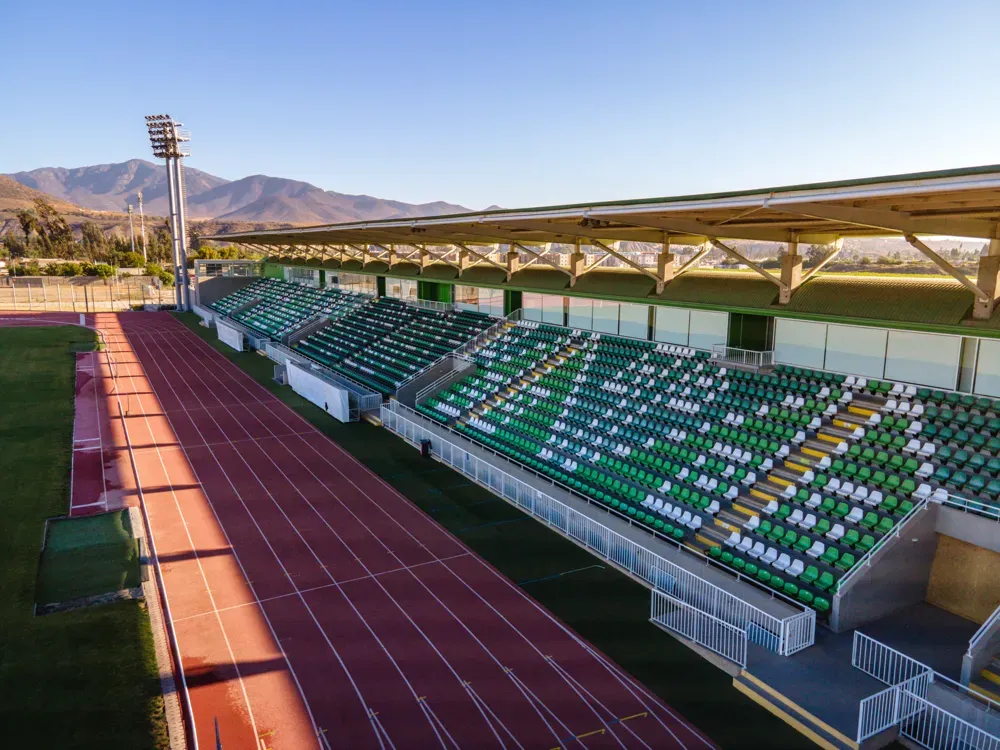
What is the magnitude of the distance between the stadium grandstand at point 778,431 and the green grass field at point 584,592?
1.05 ft

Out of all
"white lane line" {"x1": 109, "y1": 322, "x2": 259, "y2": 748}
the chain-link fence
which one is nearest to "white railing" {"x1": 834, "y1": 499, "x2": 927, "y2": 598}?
"white lane line" {"x1": 109, "y1": 322, "x2": 259, "y2": 748}

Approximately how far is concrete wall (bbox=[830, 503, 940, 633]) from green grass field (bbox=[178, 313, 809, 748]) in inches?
106

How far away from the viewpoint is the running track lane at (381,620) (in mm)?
8828

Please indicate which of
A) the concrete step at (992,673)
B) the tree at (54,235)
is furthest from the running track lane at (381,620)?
the tree at (54,235)

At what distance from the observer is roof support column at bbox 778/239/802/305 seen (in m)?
15.5

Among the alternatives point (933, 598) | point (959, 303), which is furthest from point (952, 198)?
point (933, 598)

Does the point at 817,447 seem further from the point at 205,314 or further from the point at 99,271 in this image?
the point at 99,271

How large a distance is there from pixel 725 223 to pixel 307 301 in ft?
116

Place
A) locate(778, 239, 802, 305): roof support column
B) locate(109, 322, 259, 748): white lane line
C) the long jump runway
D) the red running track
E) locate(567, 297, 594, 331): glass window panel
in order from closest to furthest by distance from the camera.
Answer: the long jump runway → locate(109, 322, 259, 748): white lane line → locate(778, 239, 802, 305): roof support column → the red running track → locate(567, 297, 594, 331): glass window panel

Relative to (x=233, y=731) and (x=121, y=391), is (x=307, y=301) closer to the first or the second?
(x=121, y=391)

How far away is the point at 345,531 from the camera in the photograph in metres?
14.9

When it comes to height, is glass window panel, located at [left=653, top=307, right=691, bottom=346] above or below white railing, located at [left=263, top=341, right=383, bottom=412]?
above

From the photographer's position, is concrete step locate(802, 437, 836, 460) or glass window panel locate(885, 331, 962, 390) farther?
concrete step locate(802, 437, 836, 460)

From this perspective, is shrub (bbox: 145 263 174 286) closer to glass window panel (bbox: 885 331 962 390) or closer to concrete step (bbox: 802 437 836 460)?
concrete step (bbox: 802 437 836 460)
